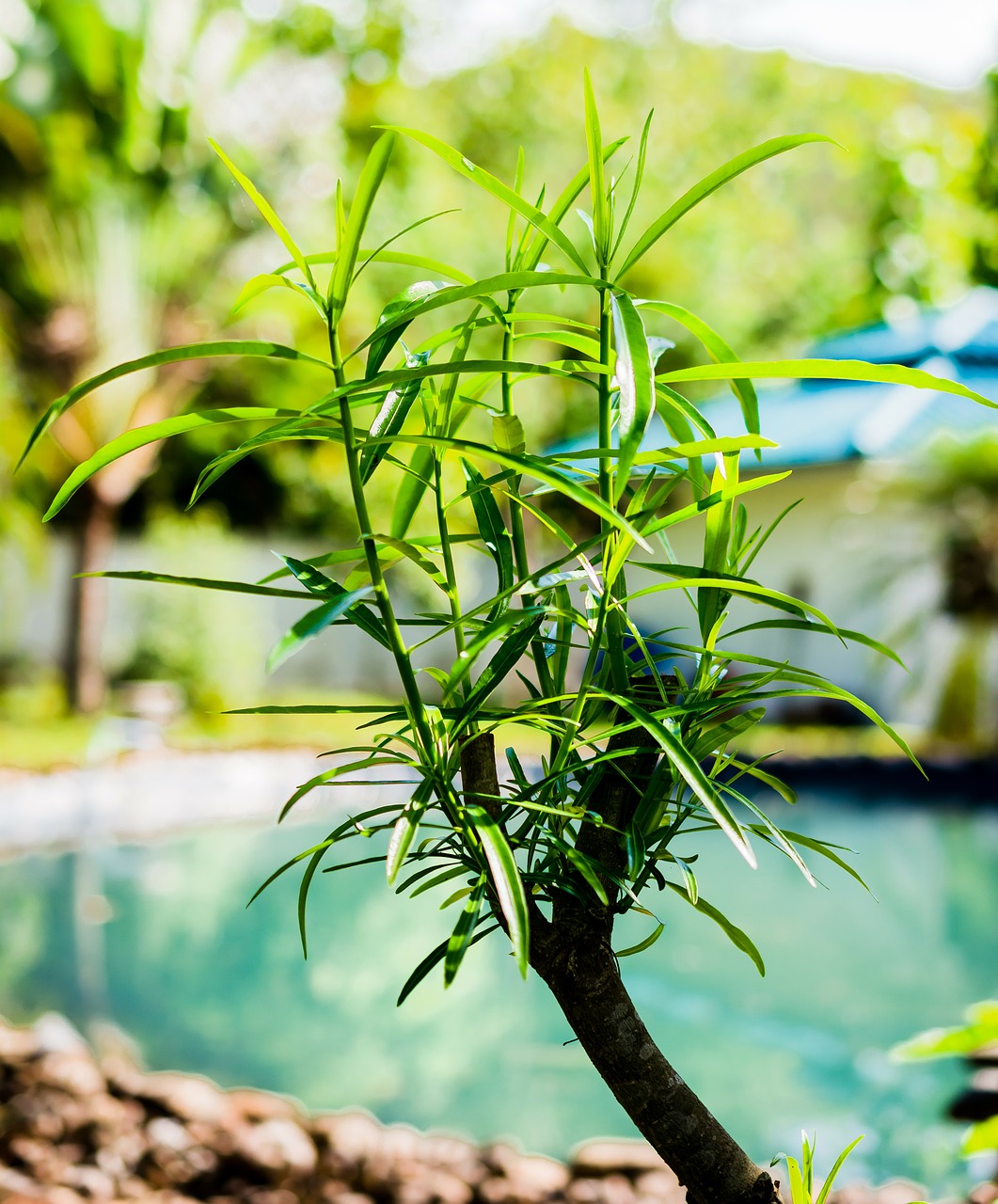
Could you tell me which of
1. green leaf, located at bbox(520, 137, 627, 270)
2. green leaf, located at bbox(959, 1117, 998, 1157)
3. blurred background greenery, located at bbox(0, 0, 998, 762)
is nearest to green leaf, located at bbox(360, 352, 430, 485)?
green leaf, located at bbox(520, 137, 627, 270)

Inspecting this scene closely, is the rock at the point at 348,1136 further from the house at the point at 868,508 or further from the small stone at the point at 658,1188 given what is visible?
the house at the point at 868,508

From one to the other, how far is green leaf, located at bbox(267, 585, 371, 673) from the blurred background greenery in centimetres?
762

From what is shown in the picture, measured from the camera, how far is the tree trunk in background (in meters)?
9.45

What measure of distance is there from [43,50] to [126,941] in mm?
7099

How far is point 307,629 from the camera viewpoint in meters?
0.65

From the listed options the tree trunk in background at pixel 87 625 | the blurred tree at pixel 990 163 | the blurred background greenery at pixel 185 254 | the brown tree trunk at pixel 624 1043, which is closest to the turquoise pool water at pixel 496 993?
the brown tree trunk at pixel 624 1043

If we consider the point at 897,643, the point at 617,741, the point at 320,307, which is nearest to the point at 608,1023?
the point at 617,741

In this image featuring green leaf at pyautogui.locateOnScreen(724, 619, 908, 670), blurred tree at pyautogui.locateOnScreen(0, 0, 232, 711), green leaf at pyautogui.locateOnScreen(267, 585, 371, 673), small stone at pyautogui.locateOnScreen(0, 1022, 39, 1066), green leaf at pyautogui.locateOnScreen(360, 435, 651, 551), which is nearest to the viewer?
green leaf at pyautogui.locateOnScreen(267, 585, 371, 673)

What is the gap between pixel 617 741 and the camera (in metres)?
0.96

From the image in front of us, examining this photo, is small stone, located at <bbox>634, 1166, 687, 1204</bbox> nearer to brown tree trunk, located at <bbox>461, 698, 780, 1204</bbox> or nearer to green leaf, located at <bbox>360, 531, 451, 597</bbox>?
brown tree trunk, located at <bbox>461, 698, 780, 1204</bbox>

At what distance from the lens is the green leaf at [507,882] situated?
28.2 inches

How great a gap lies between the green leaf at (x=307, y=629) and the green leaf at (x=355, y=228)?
0.20 meters

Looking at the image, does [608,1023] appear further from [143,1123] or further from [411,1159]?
[143,1123]

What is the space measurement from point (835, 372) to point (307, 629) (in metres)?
0.37
